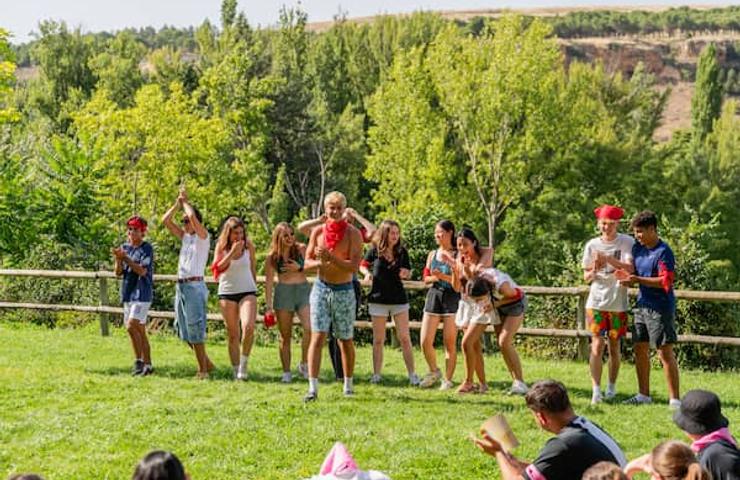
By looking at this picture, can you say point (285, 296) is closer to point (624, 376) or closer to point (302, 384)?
point (302, 384)

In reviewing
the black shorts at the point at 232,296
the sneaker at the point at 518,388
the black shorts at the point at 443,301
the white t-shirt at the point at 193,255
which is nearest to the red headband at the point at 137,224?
the white t-shirt at the point at 193,255

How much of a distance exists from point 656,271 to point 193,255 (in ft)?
15.3

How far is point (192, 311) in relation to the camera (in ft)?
34.0

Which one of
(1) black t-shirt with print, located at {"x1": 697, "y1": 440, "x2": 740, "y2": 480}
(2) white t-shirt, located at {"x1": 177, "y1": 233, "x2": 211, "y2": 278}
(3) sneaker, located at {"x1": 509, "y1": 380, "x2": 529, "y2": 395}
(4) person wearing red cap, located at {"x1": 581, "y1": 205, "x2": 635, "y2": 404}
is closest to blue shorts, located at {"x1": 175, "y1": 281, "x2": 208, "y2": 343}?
(2) white t-shirt, located at {"x1": 177, "y1": 233, "x2": 211, "y2": 278}

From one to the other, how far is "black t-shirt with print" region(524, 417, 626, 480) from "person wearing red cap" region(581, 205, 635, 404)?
4.19m

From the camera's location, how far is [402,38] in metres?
68.3

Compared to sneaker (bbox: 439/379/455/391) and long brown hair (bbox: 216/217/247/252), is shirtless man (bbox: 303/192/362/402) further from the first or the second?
long brown hair (bbox: 216/217/247/252)

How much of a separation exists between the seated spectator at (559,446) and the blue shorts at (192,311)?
18.9ft

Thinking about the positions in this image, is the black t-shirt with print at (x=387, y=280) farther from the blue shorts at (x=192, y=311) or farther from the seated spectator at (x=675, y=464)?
the seated spectator at (x=675, y=464)

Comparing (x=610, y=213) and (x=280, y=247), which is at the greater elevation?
(x=610, y=213)

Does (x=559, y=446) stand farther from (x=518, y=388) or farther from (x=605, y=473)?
(x=518, y=388)

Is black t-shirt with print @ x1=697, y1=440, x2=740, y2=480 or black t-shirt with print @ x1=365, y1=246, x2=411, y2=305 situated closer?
black t-shirt with print @ x1=697, y1=440, x2=740, y2=480

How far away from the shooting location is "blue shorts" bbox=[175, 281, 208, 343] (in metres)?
10.3

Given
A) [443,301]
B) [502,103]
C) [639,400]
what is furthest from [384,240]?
[502,103]
